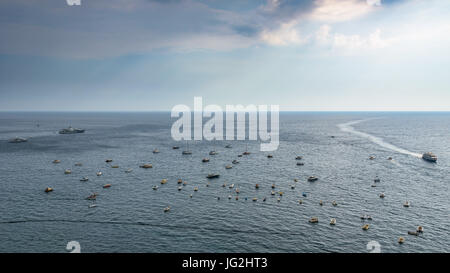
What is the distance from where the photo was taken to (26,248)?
50219 millimetres

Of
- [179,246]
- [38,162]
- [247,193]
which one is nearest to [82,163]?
[38,162]

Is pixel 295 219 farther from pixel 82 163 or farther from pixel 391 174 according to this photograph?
pixel 82 163

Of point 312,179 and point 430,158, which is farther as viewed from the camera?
point 430,158

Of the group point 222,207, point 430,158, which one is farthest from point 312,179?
point 430,158

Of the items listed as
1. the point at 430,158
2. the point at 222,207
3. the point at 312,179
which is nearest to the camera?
the point at 222,207

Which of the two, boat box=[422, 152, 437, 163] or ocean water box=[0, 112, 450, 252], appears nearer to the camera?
ocean water box=[0, 112, 450, 252]

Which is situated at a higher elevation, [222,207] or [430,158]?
[430,158]

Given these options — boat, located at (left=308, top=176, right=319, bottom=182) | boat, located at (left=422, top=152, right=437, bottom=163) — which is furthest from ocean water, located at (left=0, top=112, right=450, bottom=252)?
boat, located at (left=422, top=152, right=437, bottom=163)

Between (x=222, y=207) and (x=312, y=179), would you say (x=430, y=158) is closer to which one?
(x=312, y=179)

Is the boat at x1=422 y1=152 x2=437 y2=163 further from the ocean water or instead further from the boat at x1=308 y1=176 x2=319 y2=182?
the boat at x1=308 y1=176 x2=319 y2=182

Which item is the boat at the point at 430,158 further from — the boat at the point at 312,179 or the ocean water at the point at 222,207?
the boat at the point at 312,179

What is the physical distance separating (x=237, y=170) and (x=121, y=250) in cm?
6664

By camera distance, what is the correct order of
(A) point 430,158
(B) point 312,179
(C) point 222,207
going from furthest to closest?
1. (A) point 430,158
2. (B) point 312,179
3. (C) point 222,207
